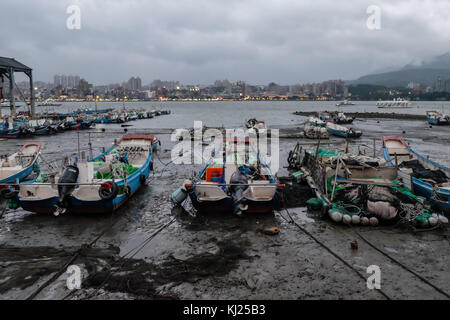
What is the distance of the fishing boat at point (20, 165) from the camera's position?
45.8 ft

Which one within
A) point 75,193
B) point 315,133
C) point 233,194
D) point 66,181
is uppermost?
point 315,133

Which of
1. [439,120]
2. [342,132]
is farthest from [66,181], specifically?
[439,120]

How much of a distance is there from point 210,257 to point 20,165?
494 inches

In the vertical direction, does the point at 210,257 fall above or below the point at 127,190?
below

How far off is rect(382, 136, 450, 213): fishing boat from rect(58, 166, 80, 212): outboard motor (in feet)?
41.3

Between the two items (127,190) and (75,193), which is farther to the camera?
(127,190)

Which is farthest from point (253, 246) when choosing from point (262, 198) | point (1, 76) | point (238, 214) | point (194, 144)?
point (1, 76)

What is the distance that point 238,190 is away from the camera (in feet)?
35.8

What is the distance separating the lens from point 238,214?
10.5 meters

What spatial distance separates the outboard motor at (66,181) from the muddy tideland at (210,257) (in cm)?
72

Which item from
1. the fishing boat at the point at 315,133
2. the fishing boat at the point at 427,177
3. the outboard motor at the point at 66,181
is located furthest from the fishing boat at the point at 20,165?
the fishing boat at the point at 315,133

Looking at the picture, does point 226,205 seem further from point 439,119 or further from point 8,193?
point 439,119

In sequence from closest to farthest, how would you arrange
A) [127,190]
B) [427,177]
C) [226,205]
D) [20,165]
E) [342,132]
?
1. [226,205]
2. [127,190]
3. [427,177]
4. [20,165]
5. [342,132]

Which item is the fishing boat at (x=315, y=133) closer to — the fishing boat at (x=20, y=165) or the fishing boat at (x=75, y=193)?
the fishing boat at (x=75, y=193)
